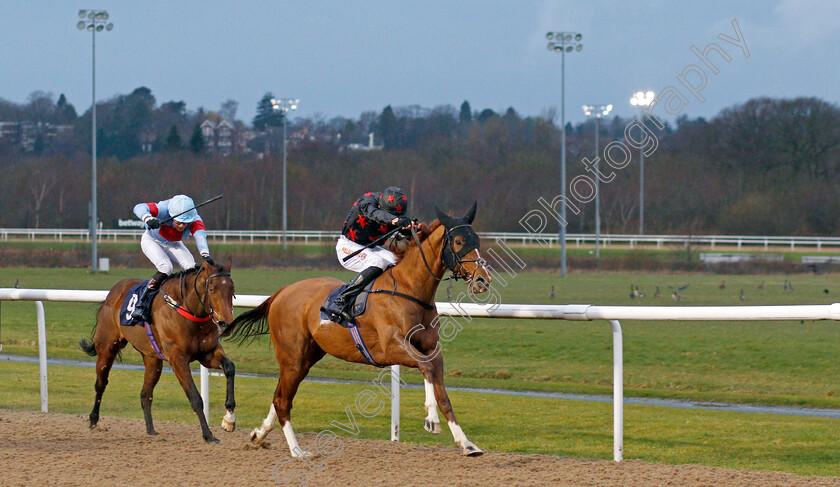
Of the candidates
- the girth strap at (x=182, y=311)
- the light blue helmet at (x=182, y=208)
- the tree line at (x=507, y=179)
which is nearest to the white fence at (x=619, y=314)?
the girth strap at (x=182, y=311)

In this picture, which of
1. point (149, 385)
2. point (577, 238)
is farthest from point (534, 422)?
point (577, 238)

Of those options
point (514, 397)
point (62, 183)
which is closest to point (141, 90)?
point (62, 183)

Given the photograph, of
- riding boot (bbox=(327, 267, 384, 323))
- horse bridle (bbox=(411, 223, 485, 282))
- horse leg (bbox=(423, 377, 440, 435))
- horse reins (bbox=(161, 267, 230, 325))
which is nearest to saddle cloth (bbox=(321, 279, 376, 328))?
riding boot (bbox=(327, 267, 384, 323))

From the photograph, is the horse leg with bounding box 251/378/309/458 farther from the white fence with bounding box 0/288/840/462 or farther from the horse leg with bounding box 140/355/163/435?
the horse leg with bounding box 140/355/163/435

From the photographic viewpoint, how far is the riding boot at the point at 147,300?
6.51 metres

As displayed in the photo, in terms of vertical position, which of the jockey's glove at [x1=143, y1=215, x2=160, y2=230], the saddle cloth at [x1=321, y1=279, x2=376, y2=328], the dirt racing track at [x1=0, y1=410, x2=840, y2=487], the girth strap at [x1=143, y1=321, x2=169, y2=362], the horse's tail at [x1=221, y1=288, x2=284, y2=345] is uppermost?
the jockey's glove at [x1=143, y1=215, x2=160, y2=230]

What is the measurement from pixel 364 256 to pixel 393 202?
0.47 meters

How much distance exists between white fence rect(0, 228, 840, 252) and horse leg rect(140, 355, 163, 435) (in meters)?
30.5

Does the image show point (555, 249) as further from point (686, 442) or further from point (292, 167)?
point (686, 442)

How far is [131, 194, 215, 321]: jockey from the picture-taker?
6.53 meters

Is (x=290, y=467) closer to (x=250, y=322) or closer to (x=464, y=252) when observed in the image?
(x=250, y=322)

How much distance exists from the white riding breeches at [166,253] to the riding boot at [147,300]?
0.17 meters

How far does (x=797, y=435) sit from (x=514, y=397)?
3.24 m

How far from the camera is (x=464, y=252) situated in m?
5.08
